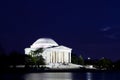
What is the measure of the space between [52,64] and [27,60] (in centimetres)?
2333

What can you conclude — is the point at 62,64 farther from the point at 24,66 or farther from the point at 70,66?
the point at 24,66

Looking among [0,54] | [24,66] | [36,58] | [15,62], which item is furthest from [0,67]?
[36,58]

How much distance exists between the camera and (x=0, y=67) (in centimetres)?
9569

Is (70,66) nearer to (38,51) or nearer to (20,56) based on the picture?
(38,51)

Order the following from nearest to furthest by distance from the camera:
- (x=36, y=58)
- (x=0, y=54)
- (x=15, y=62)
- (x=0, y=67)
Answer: (x=0, y=54) → (x=0, y=67) → (x=15, y=62) → (x=36, y=58)

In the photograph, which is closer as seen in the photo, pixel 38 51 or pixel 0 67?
pixel 0 67

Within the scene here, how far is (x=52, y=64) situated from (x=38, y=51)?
28.4 feet

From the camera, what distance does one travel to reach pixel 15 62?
153 meters

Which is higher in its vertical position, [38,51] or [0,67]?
[38,51]

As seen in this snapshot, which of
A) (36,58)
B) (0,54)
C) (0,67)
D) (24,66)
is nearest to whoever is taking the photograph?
(0,54)

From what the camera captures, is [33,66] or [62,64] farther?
[62,64]

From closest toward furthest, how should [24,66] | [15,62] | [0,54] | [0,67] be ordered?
1. [0,54]
2. [0,67]
3. [15,62]
4. [24,66]

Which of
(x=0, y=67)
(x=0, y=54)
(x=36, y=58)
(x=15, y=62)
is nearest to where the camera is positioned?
(x=0, y=54)

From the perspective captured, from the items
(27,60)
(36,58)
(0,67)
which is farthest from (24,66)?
(0,67)
